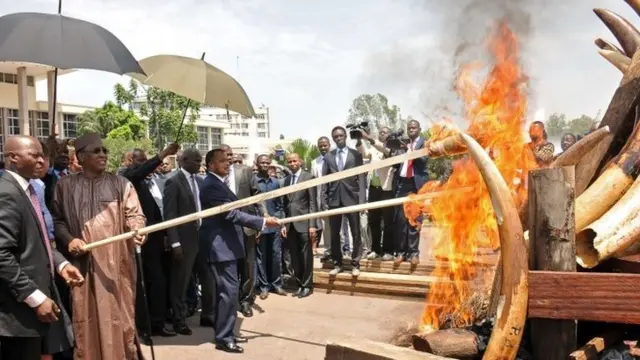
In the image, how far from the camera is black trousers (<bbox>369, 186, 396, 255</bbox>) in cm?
912

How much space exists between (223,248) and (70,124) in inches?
1745

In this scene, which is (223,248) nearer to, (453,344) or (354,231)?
(354,231)

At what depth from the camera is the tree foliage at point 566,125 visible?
8.37 m

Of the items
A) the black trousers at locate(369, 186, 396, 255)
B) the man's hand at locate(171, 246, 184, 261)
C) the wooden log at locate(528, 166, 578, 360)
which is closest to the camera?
the wooden log at locate(528, 166, 578, 360)

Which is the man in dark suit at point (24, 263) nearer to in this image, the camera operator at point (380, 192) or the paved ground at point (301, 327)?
the paved ground at point (301, 327)

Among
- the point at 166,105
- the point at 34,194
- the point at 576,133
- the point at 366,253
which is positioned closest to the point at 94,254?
the point at 34,194

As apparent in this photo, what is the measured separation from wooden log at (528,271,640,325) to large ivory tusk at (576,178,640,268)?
0.71 feet

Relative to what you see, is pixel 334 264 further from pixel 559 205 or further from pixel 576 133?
pixel 559 205

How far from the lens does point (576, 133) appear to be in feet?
30.5

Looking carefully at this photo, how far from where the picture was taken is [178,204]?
6.88m

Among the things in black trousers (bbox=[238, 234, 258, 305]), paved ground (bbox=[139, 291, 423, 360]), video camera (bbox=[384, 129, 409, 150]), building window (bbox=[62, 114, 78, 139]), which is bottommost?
paved ground (bbox=[139, 291, 423, 360])

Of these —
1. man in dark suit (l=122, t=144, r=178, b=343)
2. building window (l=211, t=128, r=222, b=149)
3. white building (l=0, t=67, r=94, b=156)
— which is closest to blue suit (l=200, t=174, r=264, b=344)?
man in dark suit (l=122, t=144, r=178, b=343)

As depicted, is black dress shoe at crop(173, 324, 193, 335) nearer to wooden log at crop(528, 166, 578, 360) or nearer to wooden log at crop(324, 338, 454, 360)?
wooden log at crop(324, 338, 454, 360)

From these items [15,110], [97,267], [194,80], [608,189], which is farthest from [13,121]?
[608,189]
